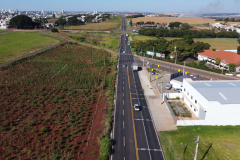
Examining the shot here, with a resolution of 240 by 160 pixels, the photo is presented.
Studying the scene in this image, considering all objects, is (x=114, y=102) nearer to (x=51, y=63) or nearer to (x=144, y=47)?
(x=51, y=63)

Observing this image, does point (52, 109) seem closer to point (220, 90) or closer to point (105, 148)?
point (105, 148)

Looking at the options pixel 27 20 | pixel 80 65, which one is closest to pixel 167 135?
pixel 80 65

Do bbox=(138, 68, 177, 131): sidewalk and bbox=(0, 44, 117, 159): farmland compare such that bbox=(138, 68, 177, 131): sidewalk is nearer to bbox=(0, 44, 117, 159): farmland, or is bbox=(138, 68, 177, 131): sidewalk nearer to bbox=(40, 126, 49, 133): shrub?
bbox=(0, 44, 117, 159): farmland

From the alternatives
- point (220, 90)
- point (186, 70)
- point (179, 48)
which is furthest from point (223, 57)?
point (220, 90)

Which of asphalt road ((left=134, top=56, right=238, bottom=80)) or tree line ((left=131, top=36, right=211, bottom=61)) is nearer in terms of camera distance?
asphalt road ((left=134, top=56, right=238, bottom=80))

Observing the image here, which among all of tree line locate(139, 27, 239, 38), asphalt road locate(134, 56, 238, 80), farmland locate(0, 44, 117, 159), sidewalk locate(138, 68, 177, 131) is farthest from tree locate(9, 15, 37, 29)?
sidewalk locate(138, 68, 177, 131)

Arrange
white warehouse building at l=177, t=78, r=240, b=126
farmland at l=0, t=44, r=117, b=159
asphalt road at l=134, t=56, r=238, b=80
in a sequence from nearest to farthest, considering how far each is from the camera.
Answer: farmland at l=0, t=44, r=117, b=159 < white warehouse building at l=177, t=78, r=240, b=126 < asphalt road at l=134, t=56, r=238, b=80

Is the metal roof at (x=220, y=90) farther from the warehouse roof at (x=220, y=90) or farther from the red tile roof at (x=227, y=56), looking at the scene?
the red tile roof at (x=227, y=56)
